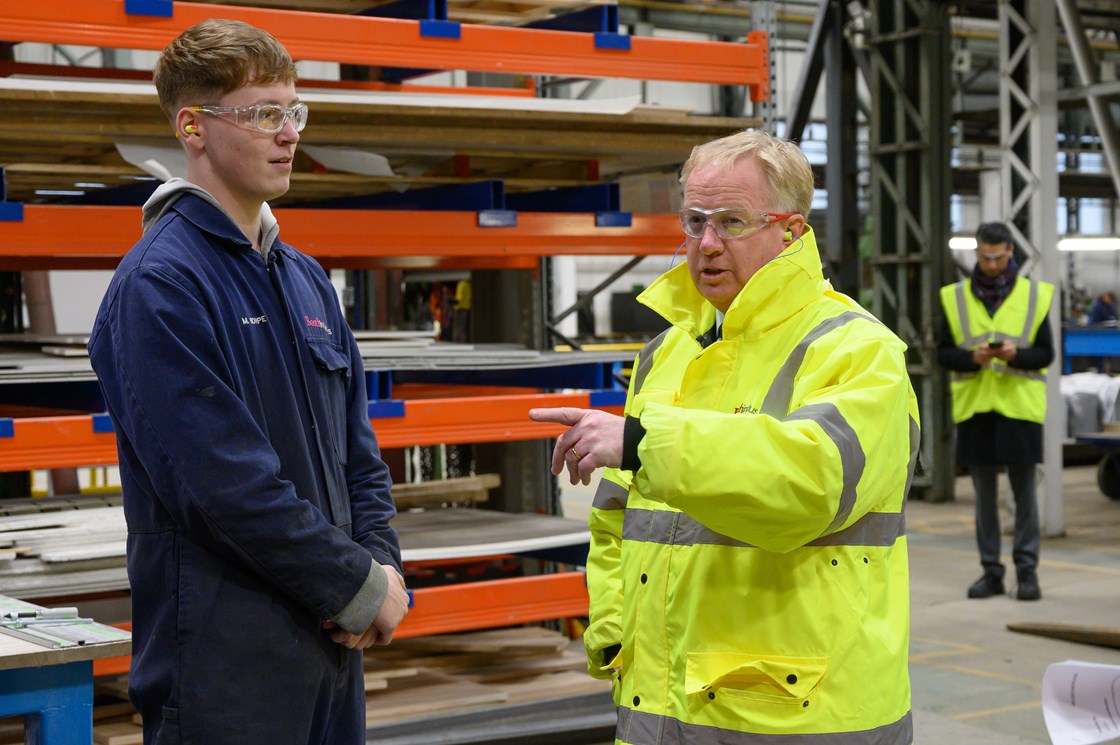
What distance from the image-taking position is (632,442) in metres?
2.04

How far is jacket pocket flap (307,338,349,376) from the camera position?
2.53 m

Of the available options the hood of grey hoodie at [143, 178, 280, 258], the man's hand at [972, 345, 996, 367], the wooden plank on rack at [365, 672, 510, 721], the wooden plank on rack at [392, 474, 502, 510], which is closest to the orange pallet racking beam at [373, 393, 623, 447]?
the wooden plank on rack at [365, 672, 510, 721]

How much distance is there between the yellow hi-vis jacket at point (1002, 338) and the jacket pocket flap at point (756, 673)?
18.8 ft

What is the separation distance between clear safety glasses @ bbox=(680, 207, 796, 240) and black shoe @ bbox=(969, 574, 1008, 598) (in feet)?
19.7

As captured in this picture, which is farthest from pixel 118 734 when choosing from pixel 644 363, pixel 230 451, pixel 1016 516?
pixel 1016 516

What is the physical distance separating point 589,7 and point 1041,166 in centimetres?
596

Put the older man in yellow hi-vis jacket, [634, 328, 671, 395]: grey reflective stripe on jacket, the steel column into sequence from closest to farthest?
the older man in yellow hi-vis jacket → [634, 328, 671, 395]: grey reflective stripe on jacket → the steel column

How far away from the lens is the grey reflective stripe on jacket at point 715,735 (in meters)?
2.24

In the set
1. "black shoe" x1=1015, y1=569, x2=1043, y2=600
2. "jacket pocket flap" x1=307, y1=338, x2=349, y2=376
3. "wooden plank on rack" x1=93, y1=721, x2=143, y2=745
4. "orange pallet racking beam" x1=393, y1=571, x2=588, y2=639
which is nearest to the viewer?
"jacket pocket flap" x1=307, y1=338, x2=349, y2=376

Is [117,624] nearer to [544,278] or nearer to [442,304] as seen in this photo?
[544,278]

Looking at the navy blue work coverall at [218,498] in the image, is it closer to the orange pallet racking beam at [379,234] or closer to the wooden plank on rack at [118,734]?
the orange pallet racking beam at [379,234]

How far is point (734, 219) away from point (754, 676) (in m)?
0.83

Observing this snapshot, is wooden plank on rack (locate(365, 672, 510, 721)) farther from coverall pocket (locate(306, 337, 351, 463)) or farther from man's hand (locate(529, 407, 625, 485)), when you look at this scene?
man's hand (locate(529, 407, 625, 485))

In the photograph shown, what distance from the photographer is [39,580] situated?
155 inches
